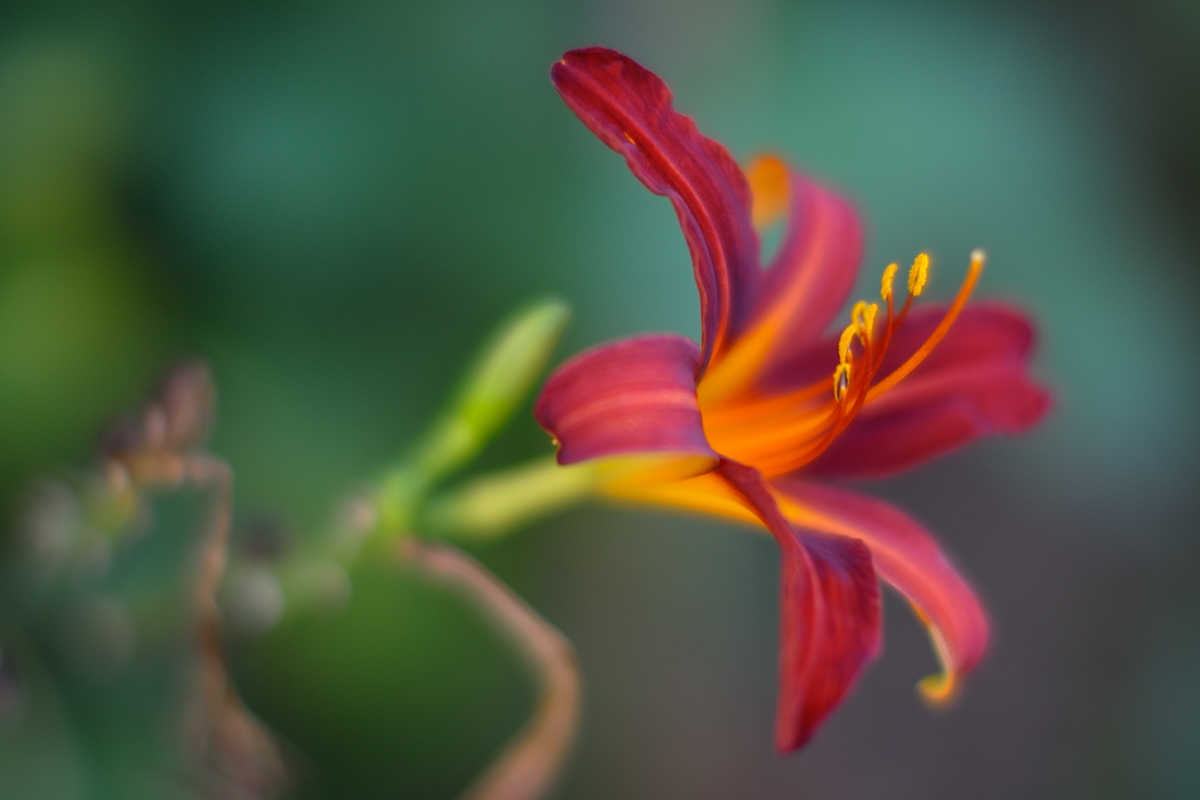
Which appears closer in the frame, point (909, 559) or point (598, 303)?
point (909, 559)

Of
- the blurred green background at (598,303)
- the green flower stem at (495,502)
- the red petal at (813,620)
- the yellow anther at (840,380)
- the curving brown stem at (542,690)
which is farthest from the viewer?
the blurred green background at (598,303)

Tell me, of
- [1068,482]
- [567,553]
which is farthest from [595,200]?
[1068,482]

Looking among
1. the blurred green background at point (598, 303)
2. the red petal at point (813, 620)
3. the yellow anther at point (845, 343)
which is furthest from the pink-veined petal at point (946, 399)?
the blurred green background at point (598, 303)

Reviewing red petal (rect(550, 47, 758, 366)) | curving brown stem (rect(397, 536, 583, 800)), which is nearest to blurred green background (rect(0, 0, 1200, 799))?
curving brown stem (rect(397, 536, 583, 800))

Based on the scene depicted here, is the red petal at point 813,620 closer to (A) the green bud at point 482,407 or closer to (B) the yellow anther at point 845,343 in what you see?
(B) the yellow anther at point 845,343

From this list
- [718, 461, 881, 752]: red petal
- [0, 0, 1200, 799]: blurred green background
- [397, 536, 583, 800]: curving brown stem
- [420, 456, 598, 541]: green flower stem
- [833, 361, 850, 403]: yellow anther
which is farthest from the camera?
[0, 0, 1200, 799]: blurred green background

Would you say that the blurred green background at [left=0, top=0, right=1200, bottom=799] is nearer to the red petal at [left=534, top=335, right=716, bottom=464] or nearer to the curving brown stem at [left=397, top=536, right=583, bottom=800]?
the curving brown stem at [left=397, top=536, right=583, bottom=800]

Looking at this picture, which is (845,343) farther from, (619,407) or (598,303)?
(598,303)

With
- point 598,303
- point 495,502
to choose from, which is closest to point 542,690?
point 495,502
